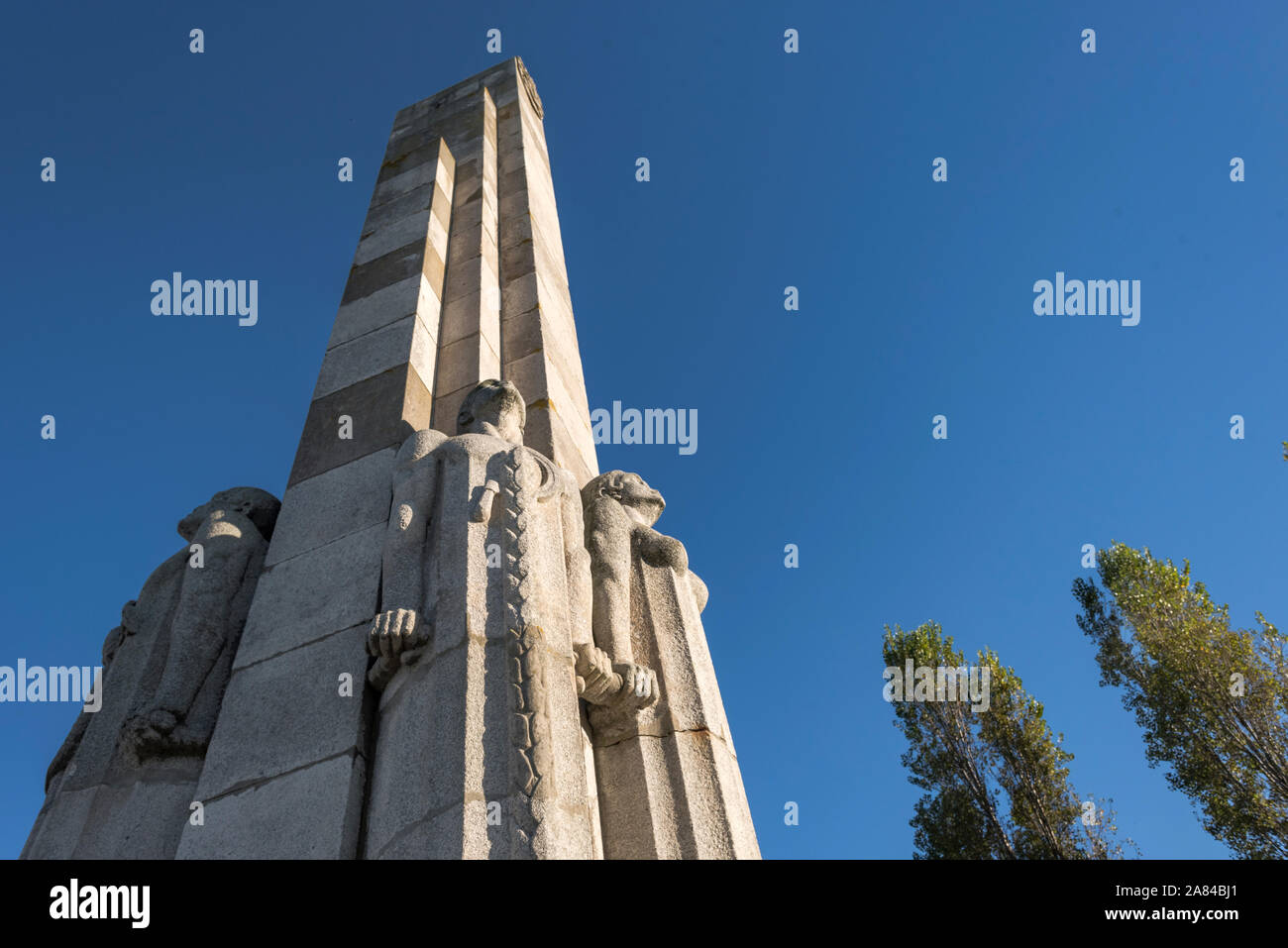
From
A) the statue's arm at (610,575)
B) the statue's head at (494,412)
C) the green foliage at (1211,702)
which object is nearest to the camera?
the statue's arm at (610,575)

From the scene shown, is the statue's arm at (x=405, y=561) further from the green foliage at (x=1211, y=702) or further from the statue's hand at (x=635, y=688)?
the green foliage at (x=1211, y=702)

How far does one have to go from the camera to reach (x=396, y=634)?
3504 millimetres

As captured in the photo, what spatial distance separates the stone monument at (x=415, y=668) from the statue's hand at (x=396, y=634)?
0.01 m

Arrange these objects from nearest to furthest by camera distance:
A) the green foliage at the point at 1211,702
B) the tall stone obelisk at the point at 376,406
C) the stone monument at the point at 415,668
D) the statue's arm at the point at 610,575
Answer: the stone monument at the point at 415,668 < the tall stone obelisk at the point at 376,406 < the statue's arm at the point at 610,575 < the green foliage at the point at 1211,702

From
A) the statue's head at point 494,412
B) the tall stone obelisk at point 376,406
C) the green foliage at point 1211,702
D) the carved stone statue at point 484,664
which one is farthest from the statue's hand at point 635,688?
the green foliage at point 1211,702

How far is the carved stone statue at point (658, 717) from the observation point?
3.60m

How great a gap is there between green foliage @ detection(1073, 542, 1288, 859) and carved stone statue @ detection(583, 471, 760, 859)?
15756 mm

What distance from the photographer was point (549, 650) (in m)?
3.43

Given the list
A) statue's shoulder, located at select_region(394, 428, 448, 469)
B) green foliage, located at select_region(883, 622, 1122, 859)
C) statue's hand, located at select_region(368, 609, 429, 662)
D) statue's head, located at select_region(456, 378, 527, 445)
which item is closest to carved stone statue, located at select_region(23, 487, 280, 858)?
statue's shoulder, located at select_region(394, 428, 448, 469)

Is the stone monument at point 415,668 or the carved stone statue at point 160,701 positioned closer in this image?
the stone monument at point 415,668

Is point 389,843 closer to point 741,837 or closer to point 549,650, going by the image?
point 549,650

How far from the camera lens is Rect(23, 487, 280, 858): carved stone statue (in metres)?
3.88
